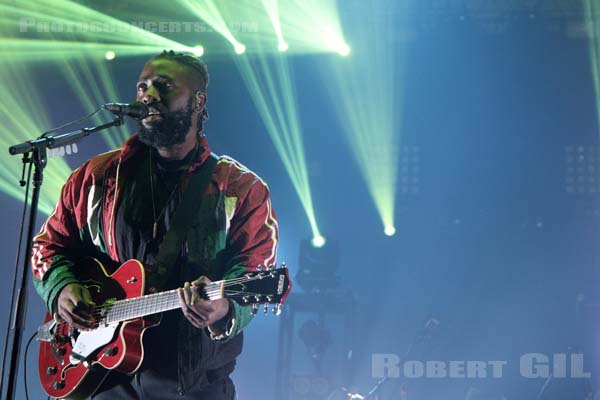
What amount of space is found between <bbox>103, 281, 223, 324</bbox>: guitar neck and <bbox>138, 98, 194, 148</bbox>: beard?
2.28 ft

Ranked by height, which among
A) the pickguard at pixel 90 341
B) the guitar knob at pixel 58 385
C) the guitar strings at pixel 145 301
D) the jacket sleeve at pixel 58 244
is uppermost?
the jacket sleeve at pixel 58 244

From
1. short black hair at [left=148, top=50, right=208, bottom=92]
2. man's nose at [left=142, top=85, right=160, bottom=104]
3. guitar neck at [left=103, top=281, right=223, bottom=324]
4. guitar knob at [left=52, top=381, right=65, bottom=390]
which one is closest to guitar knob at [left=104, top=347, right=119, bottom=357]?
guitar neck at [left=103, top=281, right=223, bottom=324]

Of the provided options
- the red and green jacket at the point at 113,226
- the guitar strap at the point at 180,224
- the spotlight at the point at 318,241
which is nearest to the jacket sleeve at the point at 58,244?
the red and green jacket at the point at 113,226

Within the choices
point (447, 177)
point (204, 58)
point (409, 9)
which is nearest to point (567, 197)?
point (447, 177)

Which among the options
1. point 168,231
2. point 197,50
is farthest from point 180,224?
point 197,50

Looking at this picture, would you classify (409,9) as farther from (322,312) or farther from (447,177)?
(322,312)

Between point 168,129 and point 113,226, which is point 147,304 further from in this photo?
point 168,129

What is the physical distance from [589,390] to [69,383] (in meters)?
6.37

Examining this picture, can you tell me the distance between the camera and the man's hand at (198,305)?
9.91 feet

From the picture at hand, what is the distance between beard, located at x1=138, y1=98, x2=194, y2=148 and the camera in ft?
11.2

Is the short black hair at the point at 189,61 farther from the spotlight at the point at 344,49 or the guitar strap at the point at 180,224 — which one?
the spotlight at the point at 344,49

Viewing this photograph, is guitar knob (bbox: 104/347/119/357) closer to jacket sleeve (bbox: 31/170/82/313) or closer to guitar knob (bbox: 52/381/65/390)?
guitar knob (bbox: 52/381/65/390)

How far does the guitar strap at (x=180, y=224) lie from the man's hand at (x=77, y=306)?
0.31 metres

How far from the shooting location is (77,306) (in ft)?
10.7
